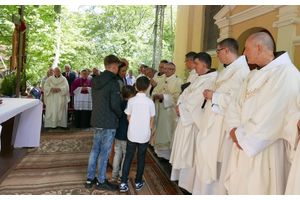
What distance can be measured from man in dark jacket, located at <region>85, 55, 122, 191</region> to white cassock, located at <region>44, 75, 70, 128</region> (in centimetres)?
434

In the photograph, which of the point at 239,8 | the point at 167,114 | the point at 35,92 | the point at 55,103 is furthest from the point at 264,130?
the point at 35,92

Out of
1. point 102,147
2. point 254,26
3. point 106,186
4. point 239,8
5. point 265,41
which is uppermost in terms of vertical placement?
point 239,8

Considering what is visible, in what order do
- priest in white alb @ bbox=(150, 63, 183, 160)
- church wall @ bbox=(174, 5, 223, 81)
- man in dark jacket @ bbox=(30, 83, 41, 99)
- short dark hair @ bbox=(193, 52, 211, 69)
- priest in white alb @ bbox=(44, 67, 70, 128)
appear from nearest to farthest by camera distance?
short dark hair @ bbox=(193, 52, 211, 69)
priest in white alb @ bbox=(150, 63, 183, 160)
priest in white alb @ bbox=(44, 67, 70, 128)
church wall @ bbox=(174, 5, 223, 81)
man in dark jacket @ bbox=(30, 83, 41, 99)

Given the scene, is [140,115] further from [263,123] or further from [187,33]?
[187,33]

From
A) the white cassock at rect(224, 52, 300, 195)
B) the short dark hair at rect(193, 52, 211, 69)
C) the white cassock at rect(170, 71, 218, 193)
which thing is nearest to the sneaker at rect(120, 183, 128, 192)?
the white cassock at rect(170, 71, 218, 193)

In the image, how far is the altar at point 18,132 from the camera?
13.9ft

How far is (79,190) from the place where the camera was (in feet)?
11.7

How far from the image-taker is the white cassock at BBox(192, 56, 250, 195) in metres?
2.93

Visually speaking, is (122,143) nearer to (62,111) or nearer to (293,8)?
(293,8)

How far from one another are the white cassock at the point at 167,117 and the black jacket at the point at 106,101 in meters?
1.63

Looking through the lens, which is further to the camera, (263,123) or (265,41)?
(265,41)

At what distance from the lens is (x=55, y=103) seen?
297 inches

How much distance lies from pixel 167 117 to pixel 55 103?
388 centimetres

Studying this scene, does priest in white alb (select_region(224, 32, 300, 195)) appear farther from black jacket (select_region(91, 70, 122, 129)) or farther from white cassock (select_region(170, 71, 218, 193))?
black jacket (select_region(91, 70, 122, 129))
